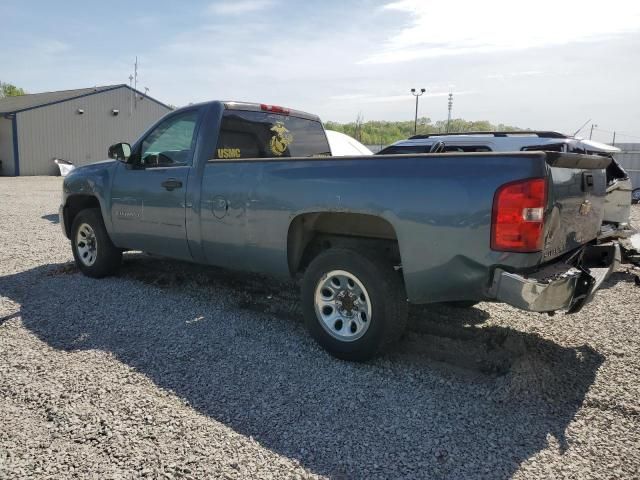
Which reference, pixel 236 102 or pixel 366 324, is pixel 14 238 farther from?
pixel 366 324

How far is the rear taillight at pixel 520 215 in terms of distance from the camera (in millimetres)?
2982

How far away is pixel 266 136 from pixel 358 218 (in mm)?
1909

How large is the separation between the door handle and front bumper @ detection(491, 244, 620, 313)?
318cm

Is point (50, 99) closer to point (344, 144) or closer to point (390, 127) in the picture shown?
point (344, 144)

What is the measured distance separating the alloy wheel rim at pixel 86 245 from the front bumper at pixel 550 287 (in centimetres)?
497

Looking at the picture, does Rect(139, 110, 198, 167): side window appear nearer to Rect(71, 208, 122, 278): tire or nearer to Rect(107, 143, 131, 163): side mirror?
Rect(107, 143, 131, 163): side mirror

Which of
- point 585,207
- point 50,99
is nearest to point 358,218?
point 585,207

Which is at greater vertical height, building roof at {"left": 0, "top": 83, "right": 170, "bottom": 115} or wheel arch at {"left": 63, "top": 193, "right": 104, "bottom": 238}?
building roof at {"left": 0, "top": 83, "right": 170, "bottom": 115}

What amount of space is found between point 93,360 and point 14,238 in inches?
255

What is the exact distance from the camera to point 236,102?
5137 millimetres

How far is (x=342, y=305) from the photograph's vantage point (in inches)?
155

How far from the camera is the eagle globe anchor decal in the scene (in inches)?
215

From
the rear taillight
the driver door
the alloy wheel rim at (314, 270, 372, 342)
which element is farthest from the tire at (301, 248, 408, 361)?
the driver door

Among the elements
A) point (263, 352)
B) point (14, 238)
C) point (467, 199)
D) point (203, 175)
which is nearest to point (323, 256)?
point (263, 352)
